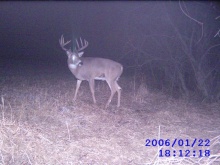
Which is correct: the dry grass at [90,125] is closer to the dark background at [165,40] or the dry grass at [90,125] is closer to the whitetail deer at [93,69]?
the whitetail deer at [93,69]

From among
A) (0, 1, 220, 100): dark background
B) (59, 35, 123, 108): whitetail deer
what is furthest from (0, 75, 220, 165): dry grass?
(0, 1, 220, 100): dark background

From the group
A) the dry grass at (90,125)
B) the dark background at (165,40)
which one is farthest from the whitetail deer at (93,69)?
the dark background at (165,40)

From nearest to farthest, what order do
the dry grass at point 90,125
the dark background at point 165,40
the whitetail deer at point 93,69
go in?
1. the dry grass at point 90,125
2. the whitetail deer at point 93,69
3. the dark background at point 165,40

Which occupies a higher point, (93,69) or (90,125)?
(93,69)

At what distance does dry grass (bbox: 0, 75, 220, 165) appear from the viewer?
4.86 metres

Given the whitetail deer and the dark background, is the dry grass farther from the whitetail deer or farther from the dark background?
the dark background

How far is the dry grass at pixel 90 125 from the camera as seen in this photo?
16.0 feet

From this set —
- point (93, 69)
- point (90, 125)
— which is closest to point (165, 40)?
point (93, 69)

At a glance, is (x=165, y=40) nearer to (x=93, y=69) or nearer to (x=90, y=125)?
(x=93, y=69)

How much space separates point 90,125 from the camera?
259 inches

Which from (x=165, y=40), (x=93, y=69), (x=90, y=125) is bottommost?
(x=90, y=125)

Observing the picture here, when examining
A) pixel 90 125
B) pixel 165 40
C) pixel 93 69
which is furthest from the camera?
pixel 165 40

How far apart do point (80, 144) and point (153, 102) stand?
397cm

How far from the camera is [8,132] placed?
5.05m
